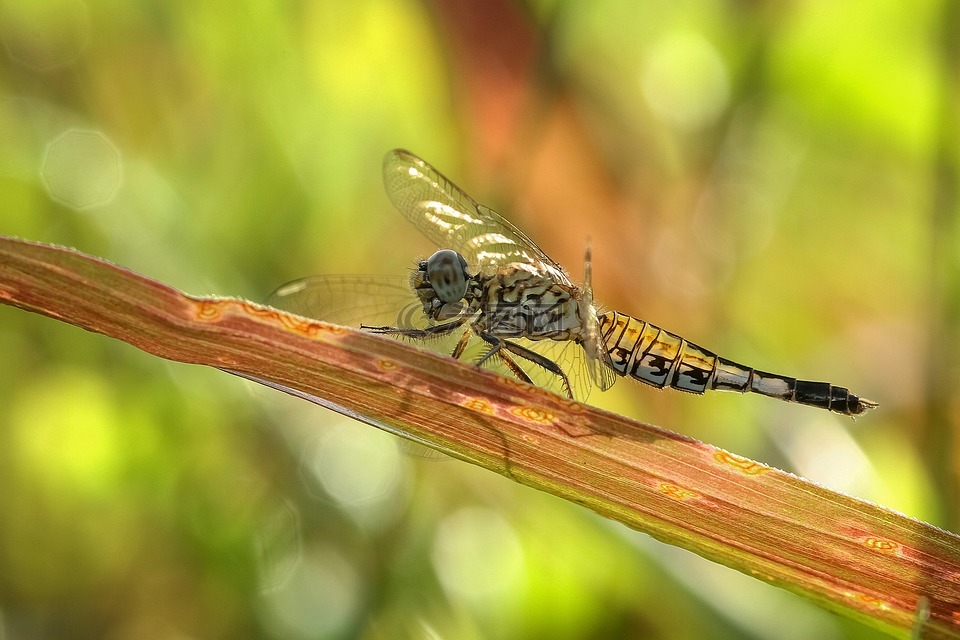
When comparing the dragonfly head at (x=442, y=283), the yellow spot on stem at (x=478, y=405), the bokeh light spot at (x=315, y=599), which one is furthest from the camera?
the dragonfly head at (x=442, y=283)

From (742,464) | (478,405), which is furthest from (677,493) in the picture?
(478,405)

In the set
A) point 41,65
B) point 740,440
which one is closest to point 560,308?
point 740,440

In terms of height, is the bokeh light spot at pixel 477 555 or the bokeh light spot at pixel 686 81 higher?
the bokeh light spot at pixel 686 81

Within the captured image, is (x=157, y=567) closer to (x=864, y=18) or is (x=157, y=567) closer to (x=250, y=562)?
(x=250, y=562)

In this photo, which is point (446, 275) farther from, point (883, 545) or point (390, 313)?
point (883, 545)

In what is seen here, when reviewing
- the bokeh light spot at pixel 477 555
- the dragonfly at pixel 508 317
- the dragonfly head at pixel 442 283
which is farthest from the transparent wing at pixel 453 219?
the bokeh light spot at pixel 477 555

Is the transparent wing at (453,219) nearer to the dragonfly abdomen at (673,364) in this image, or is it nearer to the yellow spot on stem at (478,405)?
the dragonfly abdomen at (673,364)

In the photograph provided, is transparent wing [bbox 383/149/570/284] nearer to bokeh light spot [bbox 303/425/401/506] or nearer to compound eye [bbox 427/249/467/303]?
compound eye [bbox 427/249/467/303]
